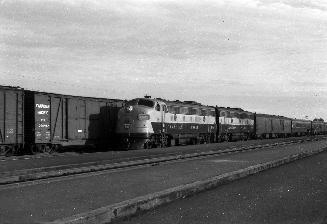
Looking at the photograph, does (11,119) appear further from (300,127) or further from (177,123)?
(300,127)

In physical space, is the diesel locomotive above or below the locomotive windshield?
below

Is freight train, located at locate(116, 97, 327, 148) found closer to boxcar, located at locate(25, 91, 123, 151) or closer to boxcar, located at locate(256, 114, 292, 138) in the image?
boxcar, located at locate(25, 91, 123, 151)

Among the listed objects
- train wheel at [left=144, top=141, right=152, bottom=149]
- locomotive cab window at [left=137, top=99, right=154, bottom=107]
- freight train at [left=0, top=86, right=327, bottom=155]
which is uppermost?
locomotive cab window at [left=137, top=99, right=154, bottom=107]

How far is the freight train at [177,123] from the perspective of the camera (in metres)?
31.6

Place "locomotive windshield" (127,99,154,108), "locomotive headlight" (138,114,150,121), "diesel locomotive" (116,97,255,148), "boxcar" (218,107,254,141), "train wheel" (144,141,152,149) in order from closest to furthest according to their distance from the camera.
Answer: "locomotive headlight" (138,114,150,121) < "diesel locomotive" (116,97,255,148) < "locomotive windshield" (127,99,154,108) < "train wheel" (144,141,152,149) < "boxcar" (218,107,254,141)

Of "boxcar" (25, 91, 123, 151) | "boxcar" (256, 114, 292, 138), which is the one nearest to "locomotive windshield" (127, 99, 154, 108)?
"boxcar" (25, 91, 123, 151)

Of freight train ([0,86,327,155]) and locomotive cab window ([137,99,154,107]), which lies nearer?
freight train ([0,86,327,155])

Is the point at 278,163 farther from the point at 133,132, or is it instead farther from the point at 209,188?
the point at 133,132

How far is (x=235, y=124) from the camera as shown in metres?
54.2

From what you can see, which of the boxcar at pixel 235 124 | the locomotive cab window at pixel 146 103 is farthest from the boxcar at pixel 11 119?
the boxcar at pixel 235 124

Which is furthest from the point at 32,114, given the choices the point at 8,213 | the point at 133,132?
the point at 8,213

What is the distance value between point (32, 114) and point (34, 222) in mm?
19283

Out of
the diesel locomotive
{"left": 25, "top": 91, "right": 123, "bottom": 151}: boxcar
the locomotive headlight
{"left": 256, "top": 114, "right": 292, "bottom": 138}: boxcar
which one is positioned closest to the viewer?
{"left": 25, "top": 91, "right": 123, "bottom": 151}: boxcar

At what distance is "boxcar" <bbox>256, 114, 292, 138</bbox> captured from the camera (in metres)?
64.9
